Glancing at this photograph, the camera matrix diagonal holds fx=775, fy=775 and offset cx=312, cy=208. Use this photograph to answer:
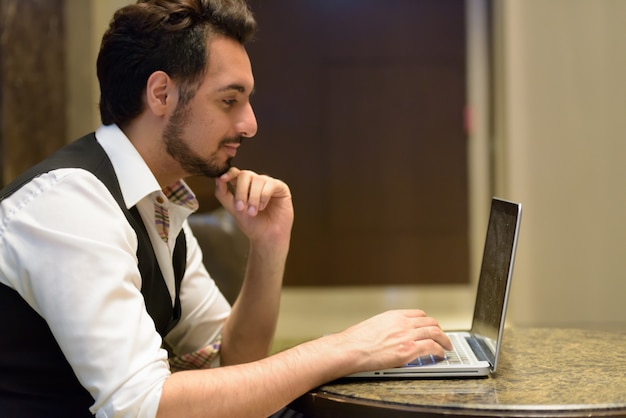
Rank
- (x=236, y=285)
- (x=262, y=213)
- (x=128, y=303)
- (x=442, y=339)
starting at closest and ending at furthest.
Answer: (x=128, y=303) < (x=442, y=339) < (x=262, y=213) < (x=236, y=285)

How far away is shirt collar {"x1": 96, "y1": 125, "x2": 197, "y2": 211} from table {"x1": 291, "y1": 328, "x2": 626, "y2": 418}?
1.42 ft

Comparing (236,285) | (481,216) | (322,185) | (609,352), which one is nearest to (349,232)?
(322,185)

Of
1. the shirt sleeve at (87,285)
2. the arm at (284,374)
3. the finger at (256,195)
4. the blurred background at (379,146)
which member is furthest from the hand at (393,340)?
the blurred background at (379,146)

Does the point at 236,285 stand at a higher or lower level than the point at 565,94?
lower

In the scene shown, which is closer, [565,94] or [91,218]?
[91,218]

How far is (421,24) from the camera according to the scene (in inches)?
173

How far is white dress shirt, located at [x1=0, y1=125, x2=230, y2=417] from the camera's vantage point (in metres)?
1.05

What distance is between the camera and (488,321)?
1256 millimetres

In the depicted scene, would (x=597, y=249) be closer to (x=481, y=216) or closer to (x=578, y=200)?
(x=578, y=200)

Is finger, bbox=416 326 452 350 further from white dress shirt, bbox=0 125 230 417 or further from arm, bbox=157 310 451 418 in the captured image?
white dress shirt, bbox=0 125 230 417

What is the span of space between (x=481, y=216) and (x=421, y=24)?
1.14m

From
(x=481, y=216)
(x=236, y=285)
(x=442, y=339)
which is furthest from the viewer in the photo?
(x=481, y=216)

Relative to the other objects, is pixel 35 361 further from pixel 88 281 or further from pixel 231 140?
pixel 231 140

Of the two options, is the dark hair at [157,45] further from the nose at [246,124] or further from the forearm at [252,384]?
the forearm at [252,384]
